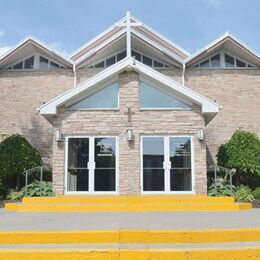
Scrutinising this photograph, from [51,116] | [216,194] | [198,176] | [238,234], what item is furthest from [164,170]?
[238,234]

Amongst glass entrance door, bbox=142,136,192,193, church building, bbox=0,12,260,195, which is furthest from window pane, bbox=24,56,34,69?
glass entrance door, bbox=142,136,192,193

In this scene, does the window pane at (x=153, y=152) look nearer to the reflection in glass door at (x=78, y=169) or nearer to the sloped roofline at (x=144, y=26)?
the reflection in glass door at (x=78, y=169)

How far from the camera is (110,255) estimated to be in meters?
5.40

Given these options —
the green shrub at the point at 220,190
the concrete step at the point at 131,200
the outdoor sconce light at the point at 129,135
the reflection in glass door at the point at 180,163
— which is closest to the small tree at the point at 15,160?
the concrete step at the point at 131,200

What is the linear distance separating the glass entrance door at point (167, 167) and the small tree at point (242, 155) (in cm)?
248

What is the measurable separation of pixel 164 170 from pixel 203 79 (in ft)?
24.2

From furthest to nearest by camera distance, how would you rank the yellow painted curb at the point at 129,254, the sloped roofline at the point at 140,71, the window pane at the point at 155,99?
1. the window pane at the point at 155,99
2. the sloped roofline at the point at 140,71
3. the yellow painted curb at the point at 129,254

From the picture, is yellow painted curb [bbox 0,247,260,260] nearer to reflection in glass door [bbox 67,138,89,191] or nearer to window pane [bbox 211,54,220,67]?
reflection in glass door [bbox 67,138,89,191]

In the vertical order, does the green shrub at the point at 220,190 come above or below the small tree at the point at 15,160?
below

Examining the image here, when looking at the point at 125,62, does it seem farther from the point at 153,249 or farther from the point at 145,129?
the point at 153,249

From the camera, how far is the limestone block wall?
13.2 metres

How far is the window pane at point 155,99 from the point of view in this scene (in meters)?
13.7

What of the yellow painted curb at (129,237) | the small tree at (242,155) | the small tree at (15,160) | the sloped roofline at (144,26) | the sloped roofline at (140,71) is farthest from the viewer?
the sloped roofline at (144,26)

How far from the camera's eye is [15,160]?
47.3ft
